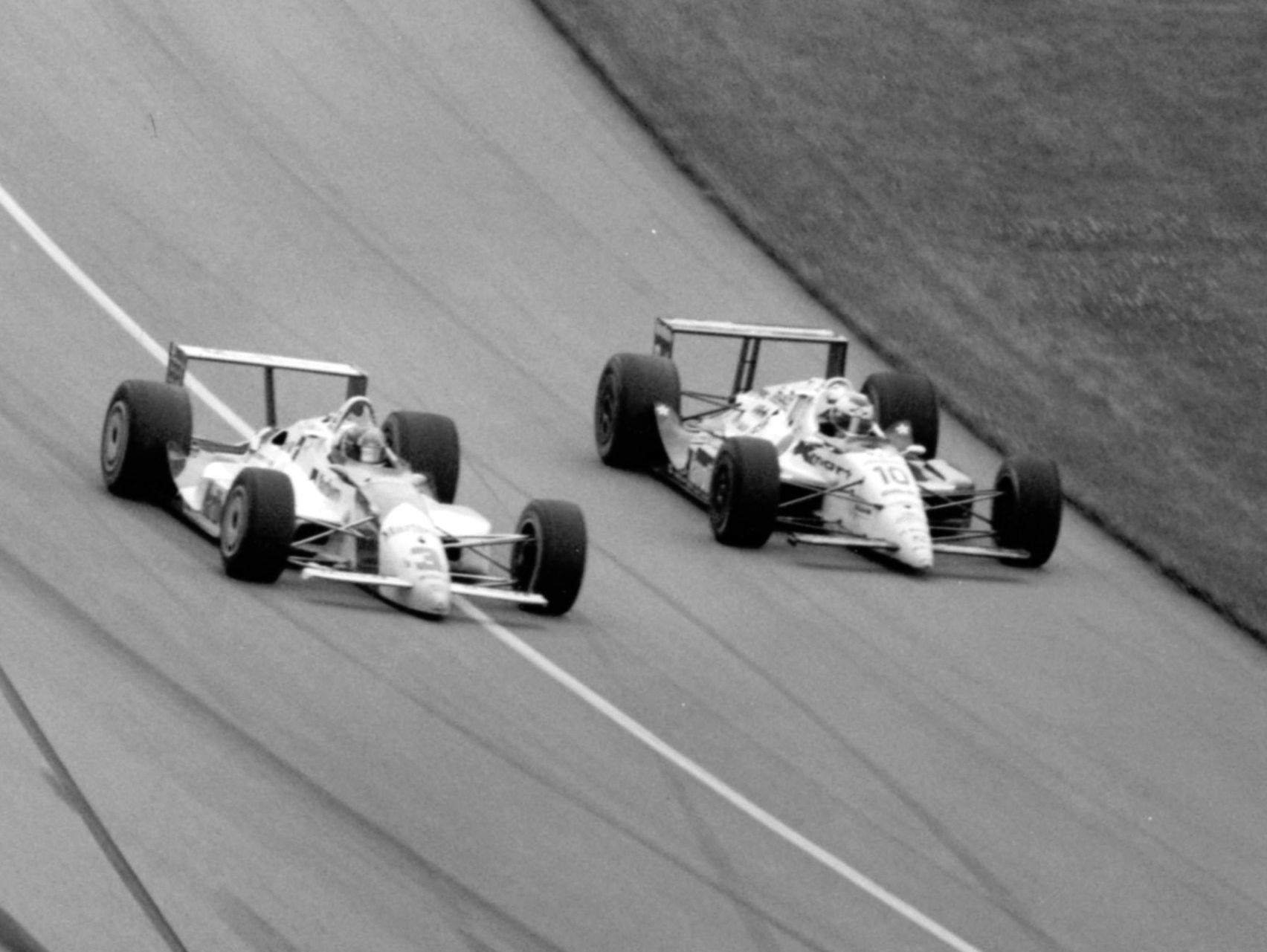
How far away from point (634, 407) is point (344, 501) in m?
4.34

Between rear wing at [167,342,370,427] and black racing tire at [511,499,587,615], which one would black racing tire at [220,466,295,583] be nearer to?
black racing tire at [511,499,587,615]

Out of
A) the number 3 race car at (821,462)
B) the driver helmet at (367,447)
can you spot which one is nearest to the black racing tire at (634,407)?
the number 3 race car at (821,462)

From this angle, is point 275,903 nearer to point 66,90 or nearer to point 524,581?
point 524,581

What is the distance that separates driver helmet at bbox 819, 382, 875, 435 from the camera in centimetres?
1861

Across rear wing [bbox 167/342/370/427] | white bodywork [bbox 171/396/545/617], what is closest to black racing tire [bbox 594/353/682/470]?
rear wing [bbox 167/342/370/427]

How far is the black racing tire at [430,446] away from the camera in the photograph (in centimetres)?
1698

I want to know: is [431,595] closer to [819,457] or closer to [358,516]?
[358,516]

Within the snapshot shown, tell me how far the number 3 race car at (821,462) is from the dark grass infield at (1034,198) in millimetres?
1659

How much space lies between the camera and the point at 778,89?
29094mm

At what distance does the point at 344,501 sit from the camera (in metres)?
15.8

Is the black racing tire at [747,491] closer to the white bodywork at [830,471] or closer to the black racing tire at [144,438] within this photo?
the white bodywork at [830,471]

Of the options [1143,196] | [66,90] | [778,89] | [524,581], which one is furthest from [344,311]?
[1143,196]

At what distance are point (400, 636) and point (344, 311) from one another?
758 cm

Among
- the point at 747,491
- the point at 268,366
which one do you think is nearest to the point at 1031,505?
the point at 747,491
